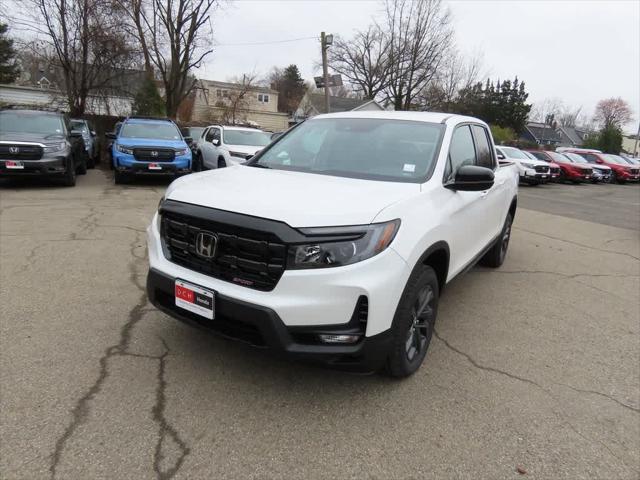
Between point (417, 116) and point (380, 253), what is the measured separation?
205 centimetres

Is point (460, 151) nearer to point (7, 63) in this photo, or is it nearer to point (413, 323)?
point (413, 323)

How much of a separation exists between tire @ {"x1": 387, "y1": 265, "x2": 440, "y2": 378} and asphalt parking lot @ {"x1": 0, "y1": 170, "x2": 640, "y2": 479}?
6.9 inches

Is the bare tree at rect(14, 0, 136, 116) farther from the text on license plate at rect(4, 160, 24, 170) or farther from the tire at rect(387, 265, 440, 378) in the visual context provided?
the tire at rect(387, 265, 440, 378)

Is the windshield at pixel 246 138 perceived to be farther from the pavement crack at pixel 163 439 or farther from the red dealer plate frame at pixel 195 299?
the pavement crack at pixel 163 439

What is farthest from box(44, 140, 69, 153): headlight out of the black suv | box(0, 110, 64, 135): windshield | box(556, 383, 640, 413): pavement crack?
box(556, 383, 640, 413): pavement crack

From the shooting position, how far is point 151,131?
471 inches

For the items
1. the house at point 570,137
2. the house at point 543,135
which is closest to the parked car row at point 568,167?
the house at point 543,135

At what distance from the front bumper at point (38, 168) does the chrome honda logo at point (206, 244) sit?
8.77 m

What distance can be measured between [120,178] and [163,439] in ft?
34.1

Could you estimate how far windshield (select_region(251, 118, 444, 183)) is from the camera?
3.39 meters

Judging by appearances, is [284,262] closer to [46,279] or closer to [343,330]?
[343,330]

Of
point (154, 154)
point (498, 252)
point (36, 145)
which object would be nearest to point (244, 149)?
point (154, 154)

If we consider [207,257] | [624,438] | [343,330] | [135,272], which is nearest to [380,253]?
[343,330]

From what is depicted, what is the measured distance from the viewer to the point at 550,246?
25.0ft
